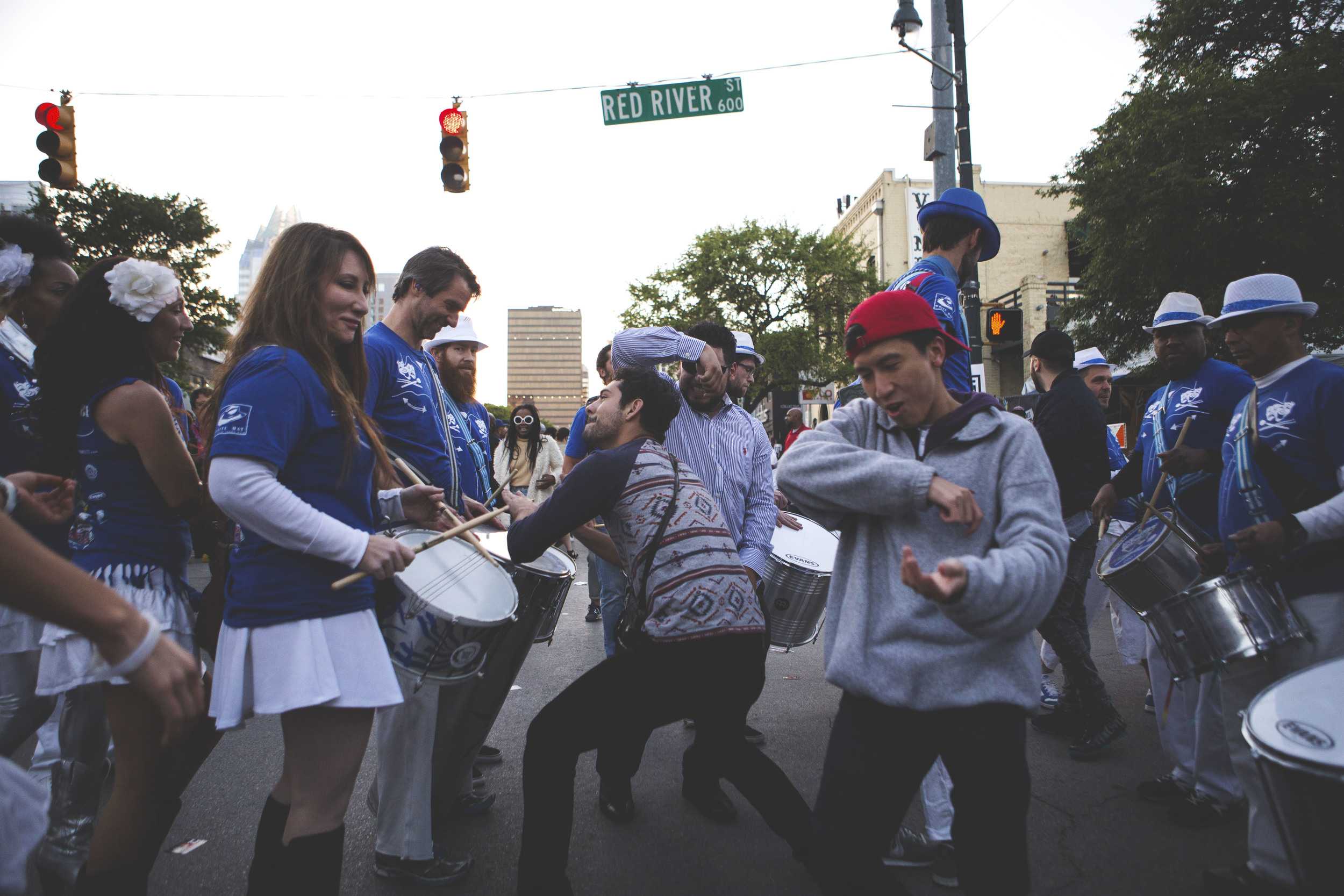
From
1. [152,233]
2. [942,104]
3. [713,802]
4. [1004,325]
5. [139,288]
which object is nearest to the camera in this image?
[139,288]

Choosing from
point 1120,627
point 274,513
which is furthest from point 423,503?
point 1120,627

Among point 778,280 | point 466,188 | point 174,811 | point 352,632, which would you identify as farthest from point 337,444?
point 778,280

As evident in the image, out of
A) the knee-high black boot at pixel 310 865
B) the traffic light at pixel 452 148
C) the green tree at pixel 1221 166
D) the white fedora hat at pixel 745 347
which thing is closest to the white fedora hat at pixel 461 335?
the white fedora hat at pixel 745 347

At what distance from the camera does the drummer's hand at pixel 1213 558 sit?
134 inches

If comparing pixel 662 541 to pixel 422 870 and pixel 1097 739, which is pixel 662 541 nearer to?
pixel 422 870

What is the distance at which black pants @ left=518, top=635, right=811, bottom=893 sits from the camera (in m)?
2.51

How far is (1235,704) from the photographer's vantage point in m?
3.13

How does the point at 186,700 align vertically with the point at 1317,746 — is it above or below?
above

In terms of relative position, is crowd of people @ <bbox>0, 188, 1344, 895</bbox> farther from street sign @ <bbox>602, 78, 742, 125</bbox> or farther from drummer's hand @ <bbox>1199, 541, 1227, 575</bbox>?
street sign @ <bbox>602, 78, 742, 125</bbox>

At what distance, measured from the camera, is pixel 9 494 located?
2303mm

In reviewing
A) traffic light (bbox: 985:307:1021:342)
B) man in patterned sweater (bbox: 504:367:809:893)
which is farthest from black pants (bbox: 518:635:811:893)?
traffic light (bbox: 985:307:1021:342)

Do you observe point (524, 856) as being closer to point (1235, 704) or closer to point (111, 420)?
point (111, 420)

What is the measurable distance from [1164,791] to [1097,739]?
597 millimetres

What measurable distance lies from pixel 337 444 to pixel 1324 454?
10.4ft
